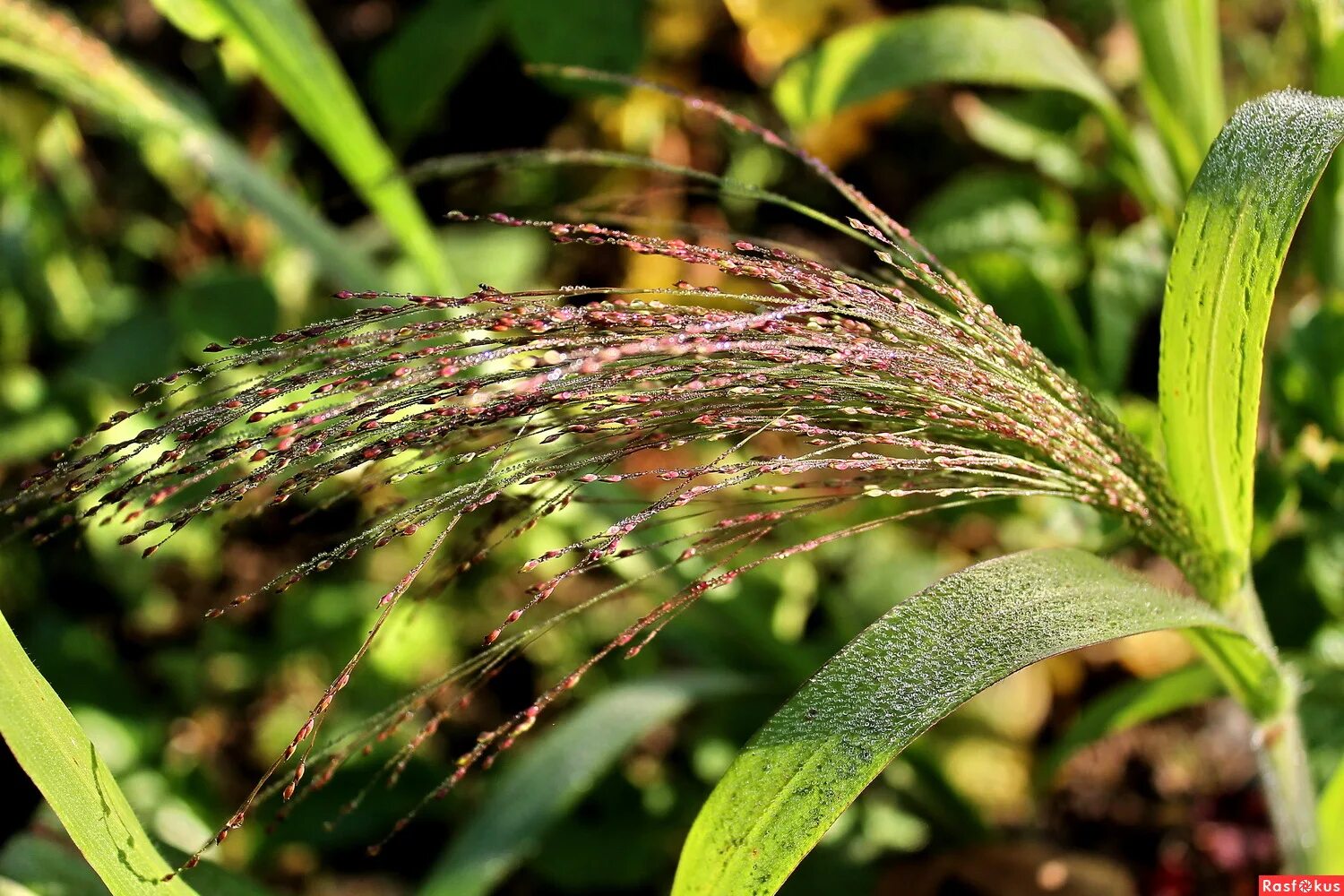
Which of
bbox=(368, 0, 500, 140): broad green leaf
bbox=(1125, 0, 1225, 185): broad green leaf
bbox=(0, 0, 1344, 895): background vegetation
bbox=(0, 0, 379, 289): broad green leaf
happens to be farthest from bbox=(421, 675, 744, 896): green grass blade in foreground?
bbox=(368, 0, 500, 140): broad green leaf

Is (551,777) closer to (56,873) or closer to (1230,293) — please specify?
(56,873)

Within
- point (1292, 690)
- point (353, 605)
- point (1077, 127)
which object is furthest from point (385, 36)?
point (1292, 690)

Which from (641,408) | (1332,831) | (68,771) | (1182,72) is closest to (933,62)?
(1182,72)

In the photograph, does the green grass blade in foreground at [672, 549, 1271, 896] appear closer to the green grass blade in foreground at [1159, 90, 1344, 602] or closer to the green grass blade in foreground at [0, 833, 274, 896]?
the green grass blade in foreground at [1159, 90, 1344, 602]

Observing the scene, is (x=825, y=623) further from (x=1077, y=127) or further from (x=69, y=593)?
(x=69, y=593)

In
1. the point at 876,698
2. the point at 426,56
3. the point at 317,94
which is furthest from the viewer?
the point at 426,56
